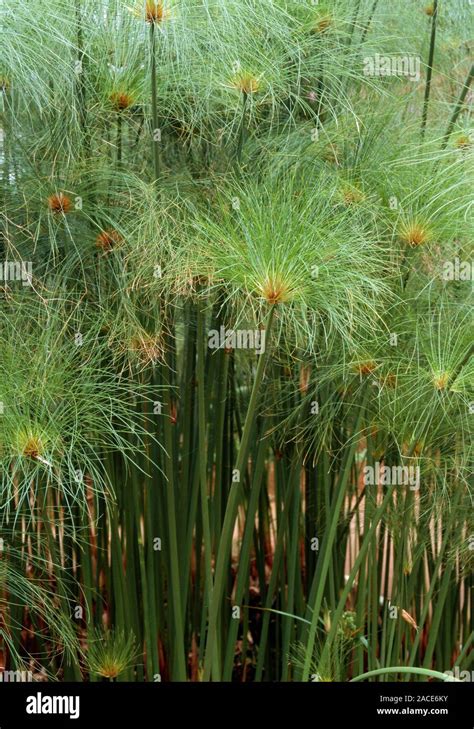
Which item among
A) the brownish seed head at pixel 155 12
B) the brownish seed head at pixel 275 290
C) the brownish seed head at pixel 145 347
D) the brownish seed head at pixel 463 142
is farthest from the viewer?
the brownish seed head at pixel 463 142

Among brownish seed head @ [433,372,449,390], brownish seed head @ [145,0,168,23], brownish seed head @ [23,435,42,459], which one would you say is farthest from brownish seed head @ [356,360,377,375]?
brownish seed head @ [145,0,168,23]

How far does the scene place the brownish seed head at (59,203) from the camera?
2.67 meters

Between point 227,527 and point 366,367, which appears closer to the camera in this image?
point 227,527

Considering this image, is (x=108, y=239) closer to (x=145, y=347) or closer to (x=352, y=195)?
(x=145, y=347)

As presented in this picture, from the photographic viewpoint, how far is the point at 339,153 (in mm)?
2904

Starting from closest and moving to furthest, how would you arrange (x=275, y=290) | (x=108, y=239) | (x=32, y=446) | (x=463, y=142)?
(x=275, y=290) → (x=32, y=446) → (x=108, y=239) → (x=463, y=142)

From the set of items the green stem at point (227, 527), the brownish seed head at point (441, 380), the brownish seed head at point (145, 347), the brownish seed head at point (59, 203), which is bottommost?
the green stem at point (227, 527)

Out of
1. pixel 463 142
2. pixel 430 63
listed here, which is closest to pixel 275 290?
pixel 463 142

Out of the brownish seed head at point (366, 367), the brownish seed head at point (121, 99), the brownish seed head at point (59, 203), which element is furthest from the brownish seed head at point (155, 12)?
the brownish seed head at point (366, 367)

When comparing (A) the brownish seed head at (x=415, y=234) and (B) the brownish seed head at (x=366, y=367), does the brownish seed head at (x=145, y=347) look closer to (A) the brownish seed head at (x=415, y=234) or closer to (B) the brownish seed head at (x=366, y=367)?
(B) the brownish seed head at (x=366, y=367)

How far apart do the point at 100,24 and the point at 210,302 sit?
0.85 meters

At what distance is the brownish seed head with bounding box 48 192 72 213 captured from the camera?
2.67m

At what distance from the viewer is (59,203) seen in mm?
2672
